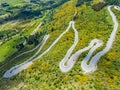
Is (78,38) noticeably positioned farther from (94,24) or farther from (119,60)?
(119,60)

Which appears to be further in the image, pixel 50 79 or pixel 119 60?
pixel 119 60

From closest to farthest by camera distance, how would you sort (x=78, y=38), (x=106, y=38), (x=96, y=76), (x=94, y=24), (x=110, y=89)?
(x=110, y=89)
(x=96, y=76)
(x=106, y=38)
(x=78, y=38)
(x=94, y=24)

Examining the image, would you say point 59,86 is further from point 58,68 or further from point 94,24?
point 94,24

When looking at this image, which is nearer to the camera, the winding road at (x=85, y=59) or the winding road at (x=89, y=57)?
the winding road at (x=89, y=57)

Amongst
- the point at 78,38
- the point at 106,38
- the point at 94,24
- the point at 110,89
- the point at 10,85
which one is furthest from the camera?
the point at 94,24

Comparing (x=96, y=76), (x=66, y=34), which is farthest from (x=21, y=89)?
(x=66, y=34)

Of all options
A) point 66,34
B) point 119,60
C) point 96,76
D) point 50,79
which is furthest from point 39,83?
point 66,34

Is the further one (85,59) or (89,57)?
(89,57)

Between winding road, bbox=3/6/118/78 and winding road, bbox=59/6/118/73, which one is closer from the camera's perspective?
winding road, bbox=59/6/118/73

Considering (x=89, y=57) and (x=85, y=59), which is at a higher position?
(x=85, y=59)
